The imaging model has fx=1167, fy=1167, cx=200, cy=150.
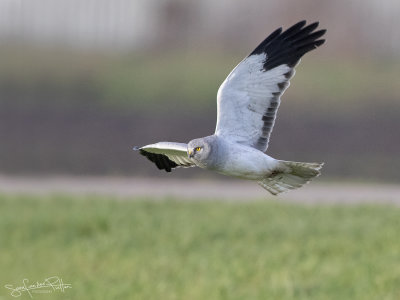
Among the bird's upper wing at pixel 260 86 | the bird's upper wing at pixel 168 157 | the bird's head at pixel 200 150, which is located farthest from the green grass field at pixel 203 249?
the bird's head at pixel 200 150

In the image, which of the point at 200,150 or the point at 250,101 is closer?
the point at 200,150

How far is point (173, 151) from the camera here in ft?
24.5

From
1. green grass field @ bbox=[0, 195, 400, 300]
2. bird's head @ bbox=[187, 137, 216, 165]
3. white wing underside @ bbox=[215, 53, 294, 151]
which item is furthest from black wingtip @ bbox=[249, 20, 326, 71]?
green grass field @ bbox=[0, 195, 400, 300]

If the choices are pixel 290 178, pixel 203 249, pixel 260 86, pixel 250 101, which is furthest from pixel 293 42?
pixel 203 249

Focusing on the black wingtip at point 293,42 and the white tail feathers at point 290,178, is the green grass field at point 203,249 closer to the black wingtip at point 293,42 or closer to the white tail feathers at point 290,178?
the white tail feathers at point 290,178

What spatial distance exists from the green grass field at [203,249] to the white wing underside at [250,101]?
181cm

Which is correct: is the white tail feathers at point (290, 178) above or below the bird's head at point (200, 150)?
below

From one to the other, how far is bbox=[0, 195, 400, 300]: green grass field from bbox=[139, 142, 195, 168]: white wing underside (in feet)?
4.99

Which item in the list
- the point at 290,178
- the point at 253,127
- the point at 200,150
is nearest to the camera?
the point at 200,150

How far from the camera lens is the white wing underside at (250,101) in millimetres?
7227

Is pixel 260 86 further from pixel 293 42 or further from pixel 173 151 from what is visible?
pixel 173 151

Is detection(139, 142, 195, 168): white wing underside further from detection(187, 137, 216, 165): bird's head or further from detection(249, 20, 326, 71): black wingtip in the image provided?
detection(249, 20, 326, 71): black wingtip

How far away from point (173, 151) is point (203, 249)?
8.80 feet

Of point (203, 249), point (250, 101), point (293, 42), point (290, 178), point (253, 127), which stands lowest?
point (203, 249)
